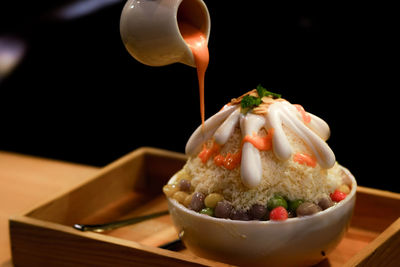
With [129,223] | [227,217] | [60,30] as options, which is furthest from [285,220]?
[60,30]

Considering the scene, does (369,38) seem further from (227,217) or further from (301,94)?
(227,217)

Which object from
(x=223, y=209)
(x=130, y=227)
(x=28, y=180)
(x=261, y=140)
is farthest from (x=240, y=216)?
(x=28, y=180)

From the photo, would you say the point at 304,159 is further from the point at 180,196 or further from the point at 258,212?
the point at 180,196

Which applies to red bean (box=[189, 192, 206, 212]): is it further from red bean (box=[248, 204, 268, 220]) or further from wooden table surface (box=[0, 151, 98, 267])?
wooden table surface (box=[0, 151, 98, 267])

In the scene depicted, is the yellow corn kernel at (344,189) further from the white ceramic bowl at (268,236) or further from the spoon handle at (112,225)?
the spoon handle at (112,225)

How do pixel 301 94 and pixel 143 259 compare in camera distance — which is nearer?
pixel 143 259
